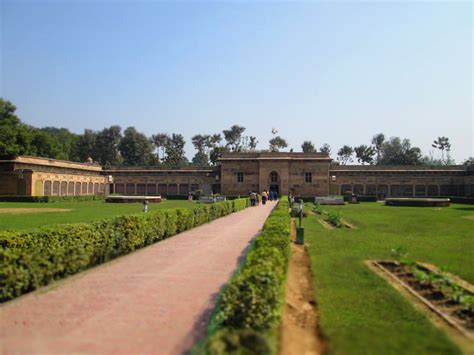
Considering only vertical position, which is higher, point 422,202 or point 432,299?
point 422,202

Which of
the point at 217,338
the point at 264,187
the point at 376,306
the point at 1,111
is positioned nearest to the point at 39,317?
the point at 217,338

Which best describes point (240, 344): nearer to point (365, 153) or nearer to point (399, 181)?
point (399, 181)

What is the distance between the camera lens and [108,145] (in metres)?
75.6

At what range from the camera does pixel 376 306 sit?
6.27 metres

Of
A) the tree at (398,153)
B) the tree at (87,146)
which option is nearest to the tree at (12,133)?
the tree at (87,146)

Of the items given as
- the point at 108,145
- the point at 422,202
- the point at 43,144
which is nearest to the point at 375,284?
the point at 422,202

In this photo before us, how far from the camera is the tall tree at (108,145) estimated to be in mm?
75000

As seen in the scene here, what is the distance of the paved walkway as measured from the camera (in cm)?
516

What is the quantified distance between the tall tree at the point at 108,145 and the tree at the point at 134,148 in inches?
47.5

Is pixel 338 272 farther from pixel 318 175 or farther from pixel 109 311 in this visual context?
pixel 318 175

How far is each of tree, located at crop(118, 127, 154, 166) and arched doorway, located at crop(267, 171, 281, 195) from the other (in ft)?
101

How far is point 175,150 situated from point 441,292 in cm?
8093

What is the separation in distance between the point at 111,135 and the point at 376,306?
74.9 metres

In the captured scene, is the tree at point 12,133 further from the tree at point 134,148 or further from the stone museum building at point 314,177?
the tree at point 134,148
